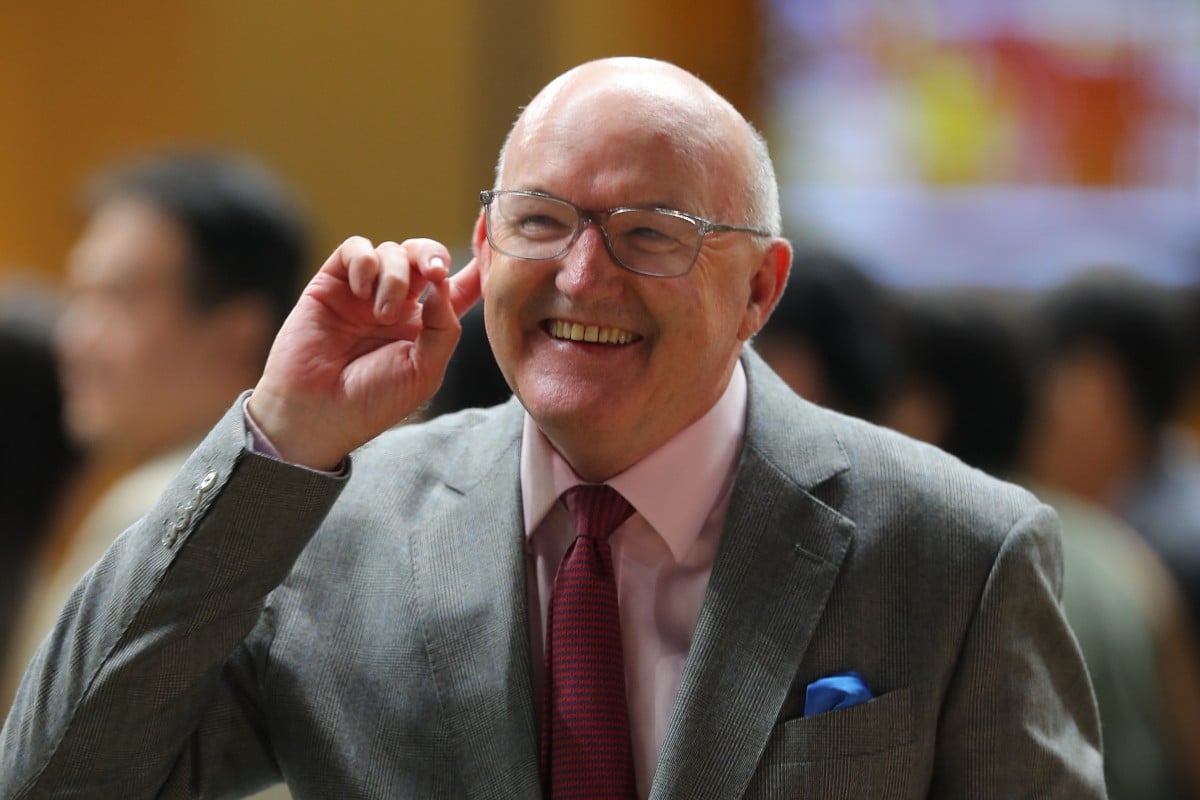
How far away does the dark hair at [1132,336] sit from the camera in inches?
172

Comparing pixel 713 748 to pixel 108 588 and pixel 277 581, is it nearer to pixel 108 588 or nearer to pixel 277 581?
pixel 277 581

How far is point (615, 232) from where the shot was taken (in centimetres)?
179

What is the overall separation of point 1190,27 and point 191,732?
584 cm

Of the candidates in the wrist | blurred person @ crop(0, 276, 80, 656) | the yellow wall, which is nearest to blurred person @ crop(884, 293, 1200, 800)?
the wrist

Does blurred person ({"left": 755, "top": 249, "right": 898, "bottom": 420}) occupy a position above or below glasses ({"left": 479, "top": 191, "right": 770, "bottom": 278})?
below

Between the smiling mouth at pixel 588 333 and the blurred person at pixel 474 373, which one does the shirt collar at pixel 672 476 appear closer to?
the smiling mouth at pixel 588 333

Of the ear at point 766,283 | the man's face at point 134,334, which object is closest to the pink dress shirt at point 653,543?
the ear at point 766,283

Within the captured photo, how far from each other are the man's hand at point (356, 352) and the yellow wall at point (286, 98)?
3960mm

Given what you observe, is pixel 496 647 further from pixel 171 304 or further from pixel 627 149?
pixel 171 304

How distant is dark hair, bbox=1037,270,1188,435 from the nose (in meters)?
2.91

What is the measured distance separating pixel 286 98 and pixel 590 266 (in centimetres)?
418

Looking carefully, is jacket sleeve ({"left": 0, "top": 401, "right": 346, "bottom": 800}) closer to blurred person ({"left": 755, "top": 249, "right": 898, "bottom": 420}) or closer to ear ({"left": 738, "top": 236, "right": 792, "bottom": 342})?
ear ({"left": 738, "top": 236, "right": 792, "bottom": 342})

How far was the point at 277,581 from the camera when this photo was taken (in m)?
1.78

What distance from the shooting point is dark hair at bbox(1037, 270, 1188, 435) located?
14.3 ft
